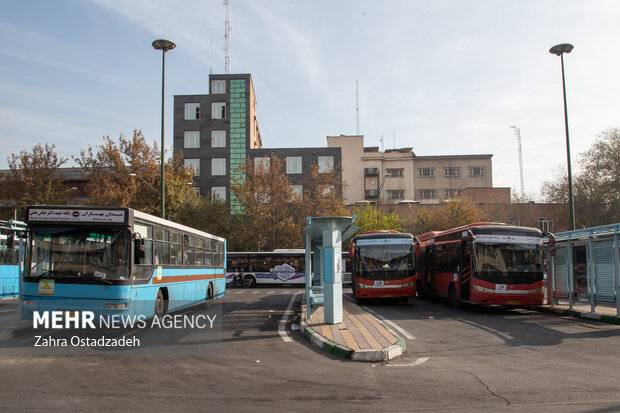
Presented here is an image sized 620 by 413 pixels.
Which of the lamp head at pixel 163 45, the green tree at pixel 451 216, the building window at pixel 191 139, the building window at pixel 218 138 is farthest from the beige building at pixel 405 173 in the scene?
the lamp head at pixel 163 45

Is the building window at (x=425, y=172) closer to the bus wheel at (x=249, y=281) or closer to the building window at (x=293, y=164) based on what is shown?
the building window at (x=293, y=164)

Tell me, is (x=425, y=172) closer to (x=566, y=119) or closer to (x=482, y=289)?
(x=566, y=119)

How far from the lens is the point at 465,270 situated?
723 inches

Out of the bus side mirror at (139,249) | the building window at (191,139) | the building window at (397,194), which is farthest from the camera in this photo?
the building window at (397,194)

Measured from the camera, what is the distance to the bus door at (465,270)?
17922 mm

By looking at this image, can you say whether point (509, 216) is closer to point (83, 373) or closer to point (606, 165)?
point (606, 165)

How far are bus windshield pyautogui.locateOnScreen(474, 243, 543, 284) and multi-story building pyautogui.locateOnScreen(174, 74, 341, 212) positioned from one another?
146ft

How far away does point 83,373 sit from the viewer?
7.71 meters

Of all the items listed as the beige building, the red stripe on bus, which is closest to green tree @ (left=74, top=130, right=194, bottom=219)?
the red stripe on bus

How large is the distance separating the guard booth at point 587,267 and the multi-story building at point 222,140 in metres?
44.4

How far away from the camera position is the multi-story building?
61.3 m

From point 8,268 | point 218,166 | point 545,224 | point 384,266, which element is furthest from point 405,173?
point 8,268

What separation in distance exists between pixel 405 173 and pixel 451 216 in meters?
25.6

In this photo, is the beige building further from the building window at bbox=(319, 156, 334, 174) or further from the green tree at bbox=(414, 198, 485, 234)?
the green tree at bbox=(414, 198, 485, 234)
